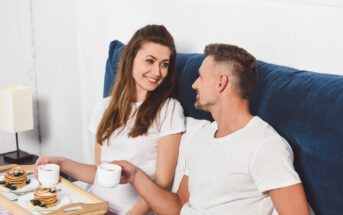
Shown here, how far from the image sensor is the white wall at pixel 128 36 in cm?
162

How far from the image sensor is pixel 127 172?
1.63 metres

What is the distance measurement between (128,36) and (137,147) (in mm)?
961

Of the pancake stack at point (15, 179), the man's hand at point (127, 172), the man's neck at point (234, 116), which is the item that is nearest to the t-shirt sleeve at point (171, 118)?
the man's hand at point (127, 172)

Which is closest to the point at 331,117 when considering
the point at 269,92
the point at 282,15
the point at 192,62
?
the point at 269,92

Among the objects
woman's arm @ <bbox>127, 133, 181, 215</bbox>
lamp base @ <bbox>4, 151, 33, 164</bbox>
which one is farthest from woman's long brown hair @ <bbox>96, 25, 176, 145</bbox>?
lamp base @ <bbox>4, 151, 33, 164</bbox>

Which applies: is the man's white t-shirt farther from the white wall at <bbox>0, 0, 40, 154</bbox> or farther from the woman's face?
the white wall at <bbox>0, 0, 40, 154</bbox>

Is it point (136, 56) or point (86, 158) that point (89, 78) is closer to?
point (86, 158)

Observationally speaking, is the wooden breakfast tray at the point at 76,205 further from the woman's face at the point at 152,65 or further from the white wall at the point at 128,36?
the white wall at the point at 128,36

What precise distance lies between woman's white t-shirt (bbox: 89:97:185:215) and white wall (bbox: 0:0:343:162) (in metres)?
0.42

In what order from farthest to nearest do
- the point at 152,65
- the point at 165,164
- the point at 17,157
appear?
the point at 17,157, the point at 152,65, the point at 165,164

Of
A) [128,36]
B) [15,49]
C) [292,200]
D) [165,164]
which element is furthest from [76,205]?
[15,49]

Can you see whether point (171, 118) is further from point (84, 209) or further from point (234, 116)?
point (84, 209)

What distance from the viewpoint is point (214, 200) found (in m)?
1.42

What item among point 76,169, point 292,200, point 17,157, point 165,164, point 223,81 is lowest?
point 17,157
